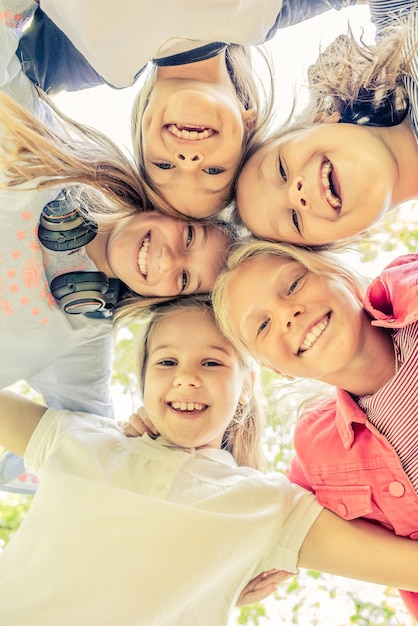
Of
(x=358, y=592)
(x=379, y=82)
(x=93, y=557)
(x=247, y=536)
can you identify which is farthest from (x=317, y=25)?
(x=358, y=592)

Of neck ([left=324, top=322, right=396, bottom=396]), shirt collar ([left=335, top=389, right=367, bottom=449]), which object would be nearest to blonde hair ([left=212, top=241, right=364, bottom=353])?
neck ([left=324, top=322, right=396, bottom=396])

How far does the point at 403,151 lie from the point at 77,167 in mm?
684

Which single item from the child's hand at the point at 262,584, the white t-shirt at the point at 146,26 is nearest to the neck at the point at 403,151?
the white t-shirt at the point at 146,26

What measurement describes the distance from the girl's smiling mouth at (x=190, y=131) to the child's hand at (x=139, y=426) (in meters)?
0.65

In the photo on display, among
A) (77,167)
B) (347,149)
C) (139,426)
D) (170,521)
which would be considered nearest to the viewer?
(347,149)

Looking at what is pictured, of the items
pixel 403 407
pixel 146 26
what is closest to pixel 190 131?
pixel 146 26

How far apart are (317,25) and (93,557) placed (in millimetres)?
1274

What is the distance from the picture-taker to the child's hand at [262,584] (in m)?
1.38

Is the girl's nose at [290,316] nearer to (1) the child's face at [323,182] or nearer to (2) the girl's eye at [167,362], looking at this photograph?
(1) the child's face at [323,182]

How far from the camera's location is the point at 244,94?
1407 millimetres

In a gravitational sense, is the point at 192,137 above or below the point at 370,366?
above

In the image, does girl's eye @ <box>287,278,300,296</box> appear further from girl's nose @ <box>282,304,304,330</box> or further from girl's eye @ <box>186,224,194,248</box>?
girl's eye @ <box>186,224,194,248</box>

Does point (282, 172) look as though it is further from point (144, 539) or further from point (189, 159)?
point (144, 539)

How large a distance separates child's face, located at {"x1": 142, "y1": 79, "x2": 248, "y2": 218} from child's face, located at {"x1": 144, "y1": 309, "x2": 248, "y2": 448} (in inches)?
12.1
